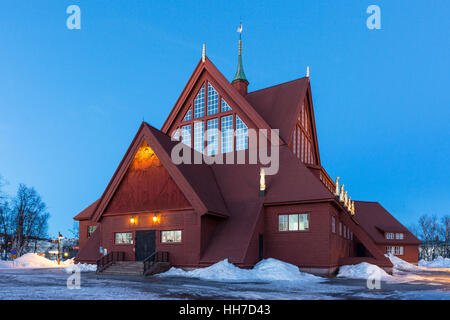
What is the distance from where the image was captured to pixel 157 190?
81.7 ft

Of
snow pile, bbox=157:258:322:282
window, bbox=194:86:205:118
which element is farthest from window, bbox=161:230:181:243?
window, bbox=194:86:205:118

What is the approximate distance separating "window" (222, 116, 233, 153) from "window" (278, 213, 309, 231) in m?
7.96

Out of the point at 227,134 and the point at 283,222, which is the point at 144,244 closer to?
the point at 283,222

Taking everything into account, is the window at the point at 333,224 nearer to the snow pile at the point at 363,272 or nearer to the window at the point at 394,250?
the snow pile at the point at 363,272

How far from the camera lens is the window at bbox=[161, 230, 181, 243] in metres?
24.1

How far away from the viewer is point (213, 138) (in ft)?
100

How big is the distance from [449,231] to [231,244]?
279 ft

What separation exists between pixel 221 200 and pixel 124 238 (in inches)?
299

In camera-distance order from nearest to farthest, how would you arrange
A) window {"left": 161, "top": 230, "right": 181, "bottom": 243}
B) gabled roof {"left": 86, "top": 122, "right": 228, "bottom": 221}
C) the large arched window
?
1. gabled roof {"left": 86, "top": 122, "right": 228, "bottom": 221}
2. window {"left": 161, "top": 230, "right": 181, "bottom": 243}
3. the large arched window

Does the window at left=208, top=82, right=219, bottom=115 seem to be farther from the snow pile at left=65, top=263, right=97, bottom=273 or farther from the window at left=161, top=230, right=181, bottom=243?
the snow pile at left=65, top=263, right=97, bottom=273

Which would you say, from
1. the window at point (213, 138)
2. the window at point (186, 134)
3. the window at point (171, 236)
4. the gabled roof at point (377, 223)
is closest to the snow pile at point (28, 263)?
the window at point (171, 236)

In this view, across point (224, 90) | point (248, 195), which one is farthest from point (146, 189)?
point (224, 90)

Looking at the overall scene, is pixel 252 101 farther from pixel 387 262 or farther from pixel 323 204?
pixel 387 262
